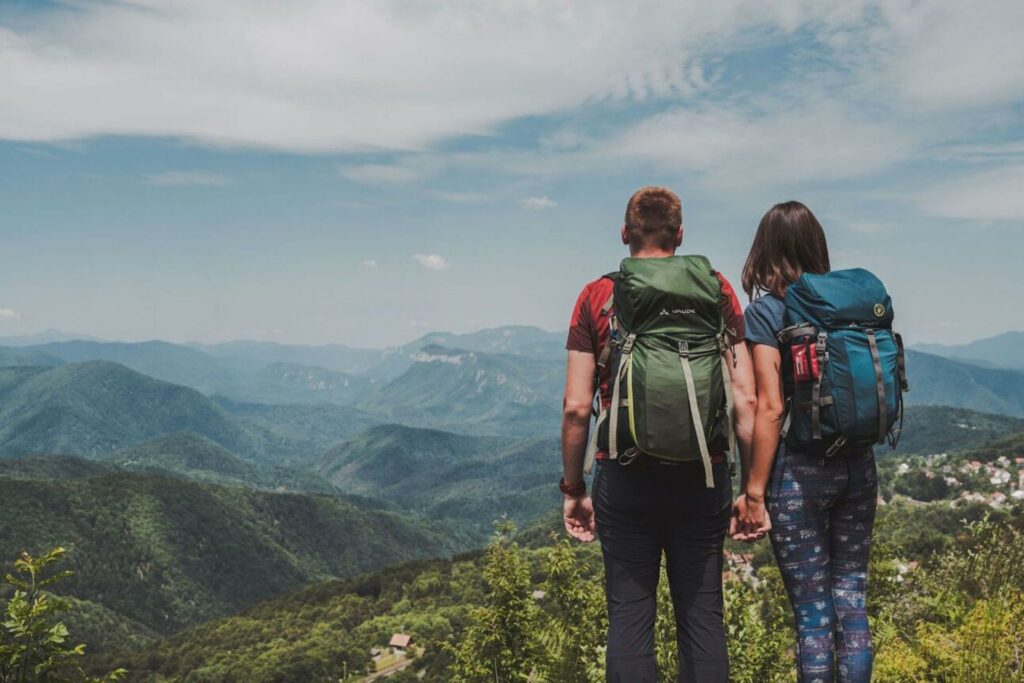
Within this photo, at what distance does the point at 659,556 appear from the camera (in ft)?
11.6

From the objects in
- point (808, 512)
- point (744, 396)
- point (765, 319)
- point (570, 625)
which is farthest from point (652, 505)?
point (570, 625)

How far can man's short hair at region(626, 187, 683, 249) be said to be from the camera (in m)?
3.49

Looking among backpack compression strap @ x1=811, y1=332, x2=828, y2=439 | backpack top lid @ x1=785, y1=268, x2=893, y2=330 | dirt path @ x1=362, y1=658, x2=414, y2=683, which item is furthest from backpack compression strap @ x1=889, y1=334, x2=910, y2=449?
dirt path @ x1=362, y1=658, x2=414, y2=683

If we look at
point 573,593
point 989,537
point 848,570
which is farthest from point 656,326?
point 573,593

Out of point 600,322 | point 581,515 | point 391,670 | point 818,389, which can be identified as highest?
point 600,322

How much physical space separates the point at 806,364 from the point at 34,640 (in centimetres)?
523

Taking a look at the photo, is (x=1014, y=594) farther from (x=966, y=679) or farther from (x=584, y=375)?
(x=584, y=375)

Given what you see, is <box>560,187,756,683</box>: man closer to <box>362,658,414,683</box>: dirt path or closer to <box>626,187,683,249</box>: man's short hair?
<box>626,187,683,249</box>: man's short hair

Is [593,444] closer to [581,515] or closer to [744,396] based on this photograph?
[581,515]

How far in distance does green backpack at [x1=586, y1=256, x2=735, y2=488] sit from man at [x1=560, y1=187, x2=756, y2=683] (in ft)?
0.41

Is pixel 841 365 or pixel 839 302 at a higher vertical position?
pixel 839 302

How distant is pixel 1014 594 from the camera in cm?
456

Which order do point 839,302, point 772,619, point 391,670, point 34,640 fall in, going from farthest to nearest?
point 391,670
point 772,619
point 34,640
point 839,302

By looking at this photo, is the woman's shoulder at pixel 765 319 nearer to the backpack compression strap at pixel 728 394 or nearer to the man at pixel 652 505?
the man at pixel 652 505
